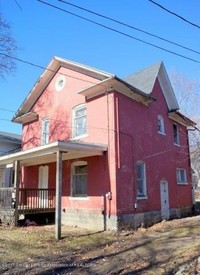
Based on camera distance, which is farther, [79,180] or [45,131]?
[45,131]

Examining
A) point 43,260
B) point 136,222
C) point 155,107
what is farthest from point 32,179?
point 43,260

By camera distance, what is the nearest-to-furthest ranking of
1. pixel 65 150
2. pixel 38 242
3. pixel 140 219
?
pixel 38 242 < pixel 65 150 < pixel 140 219

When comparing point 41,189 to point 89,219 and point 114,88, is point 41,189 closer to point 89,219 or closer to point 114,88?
point 89,219

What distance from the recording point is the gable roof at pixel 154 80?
1841cm

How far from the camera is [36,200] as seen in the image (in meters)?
16.8

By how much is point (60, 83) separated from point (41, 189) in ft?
21.2

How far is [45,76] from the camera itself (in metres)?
18.8

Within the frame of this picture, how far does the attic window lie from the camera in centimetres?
1805

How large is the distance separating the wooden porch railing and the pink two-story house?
52 millimetres

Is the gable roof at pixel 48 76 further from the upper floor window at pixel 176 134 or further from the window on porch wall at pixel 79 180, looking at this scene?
the upper floor window at pixel 176 134

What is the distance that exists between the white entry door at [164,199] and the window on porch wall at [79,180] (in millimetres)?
4839

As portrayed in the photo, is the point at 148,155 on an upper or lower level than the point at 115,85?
lower

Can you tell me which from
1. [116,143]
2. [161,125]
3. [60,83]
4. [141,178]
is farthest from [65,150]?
[161,125]

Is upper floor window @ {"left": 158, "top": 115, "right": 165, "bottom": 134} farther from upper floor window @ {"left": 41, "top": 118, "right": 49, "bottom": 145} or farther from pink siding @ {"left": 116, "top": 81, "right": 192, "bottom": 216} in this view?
upper floor window @ {"left": 41, "top": 118, "right": 49, "bottom": 145}
